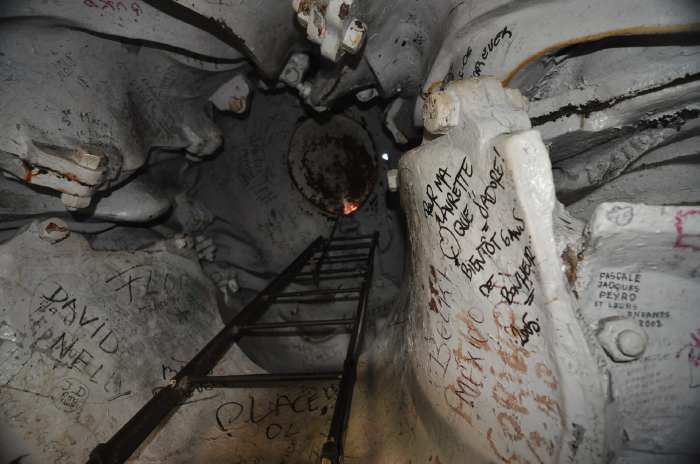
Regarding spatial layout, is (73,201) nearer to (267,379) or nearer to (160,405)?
(160,405)

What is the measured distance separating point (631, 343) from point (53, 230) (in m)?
2.53

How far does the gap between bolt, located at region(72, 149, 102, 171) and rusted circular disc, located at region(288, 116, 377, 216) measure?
2497mm

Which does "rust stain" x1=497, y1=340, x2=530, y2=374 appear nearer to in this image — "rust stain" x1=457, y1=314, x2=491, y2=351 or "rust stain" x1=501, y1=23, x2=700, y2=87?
"rust stain" x1=457, y1=314, x2=491, y2=351

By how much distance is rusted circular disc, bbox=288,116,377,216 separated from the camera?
14.0ft

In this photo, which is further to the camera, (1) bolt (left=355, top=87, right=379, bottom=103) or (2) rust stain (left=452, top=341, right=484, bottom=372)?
(1) bolt (left=355, top=87, right=379, bottom=103)

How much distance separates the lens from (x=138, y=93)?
2291 mm

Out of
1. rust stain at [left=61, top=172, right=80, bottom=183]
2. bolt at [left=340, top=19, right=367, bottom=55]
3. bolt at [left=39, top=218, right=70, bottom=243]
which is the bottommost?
bolt at [left=39, top=218, right=70, bottom=243]

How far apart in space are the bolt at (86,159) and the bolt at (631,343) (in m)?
2.24

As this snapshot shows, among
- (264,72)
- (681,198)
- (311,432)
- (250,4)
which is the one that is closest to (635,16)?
(681,198)

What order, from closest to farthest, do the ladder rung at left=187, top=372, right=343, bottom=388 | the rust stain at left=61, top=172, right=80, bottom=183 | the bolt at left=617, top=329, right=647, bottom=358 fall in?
the bolt at left=617, top=329, right=647, bottom=358, the ladder rung at left=187, top=372, right=343, bottom=388, the rust stain at left=61, top=172, right=80, bottom=183

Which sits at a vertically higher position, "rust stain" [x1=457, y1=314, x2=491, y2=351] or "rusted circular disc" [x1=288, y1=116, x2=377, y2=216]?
"rusted circular disc" [x1=288, y1=116, x2=377, y2=216]

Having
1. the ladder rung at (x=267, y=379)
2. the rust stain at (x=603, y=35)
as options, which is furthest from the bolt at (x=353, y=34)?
the ladder rung at (x=267, y=379)

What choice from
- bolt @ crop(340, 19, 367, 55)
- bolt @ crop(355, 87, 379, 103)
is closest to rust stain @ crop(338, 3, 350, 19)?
bolt @ crop(340, 19, 367, 55)

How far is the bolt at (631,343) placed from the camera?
0.90m
